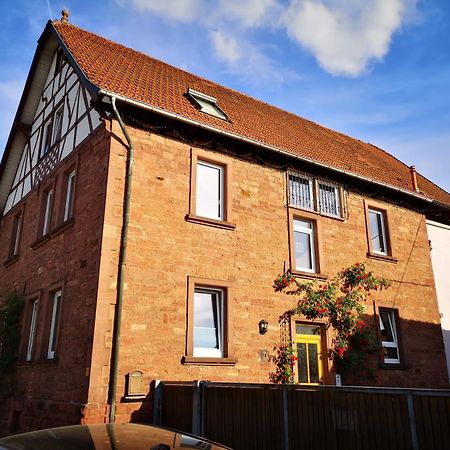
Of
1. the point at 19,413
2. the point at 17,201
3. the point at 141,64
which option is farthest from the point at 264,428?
the point at 17,201

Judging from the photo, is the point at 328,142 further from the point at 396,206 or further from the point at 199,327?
the point at 199,327

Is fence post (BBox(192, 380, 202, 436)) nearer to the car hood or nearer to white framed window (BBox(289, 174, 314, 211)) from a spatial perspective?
the car hood

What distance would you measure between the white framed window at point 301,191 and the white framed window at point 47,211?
6.22 meters

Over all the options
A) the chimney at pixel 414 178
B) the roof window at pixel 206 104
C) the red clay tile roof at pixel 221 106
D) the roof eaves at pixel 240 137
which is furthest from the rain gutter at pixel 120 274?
the chimney at pixel 414 178

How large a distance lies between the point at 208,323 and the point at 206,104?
19.2 ft

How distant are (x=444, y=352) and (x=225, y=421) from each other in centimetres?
880

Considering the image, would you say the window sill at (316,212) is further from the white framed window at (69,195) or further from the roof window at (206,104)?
the white framed window at (69,195)

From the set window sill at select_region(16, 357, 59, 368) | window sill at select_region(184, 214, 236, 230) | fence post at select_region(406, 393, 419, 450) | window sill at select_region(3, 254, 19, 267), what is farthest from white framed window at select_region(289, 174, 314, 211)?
window sill at select_region(3, 254, 19, 267)

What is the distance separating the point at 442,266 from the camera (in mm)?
15047

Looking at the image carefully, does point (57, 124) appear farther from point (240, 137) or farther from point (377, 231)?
Answer: point (377, 231)

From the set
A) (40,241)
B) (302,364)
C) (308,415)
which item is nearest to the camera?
(308,415)

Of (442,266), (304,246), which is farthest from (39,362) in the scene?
(442,266)

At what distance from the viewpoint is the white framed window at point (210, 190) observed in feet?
34.3

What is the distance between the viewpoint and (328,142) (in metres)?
15.5
